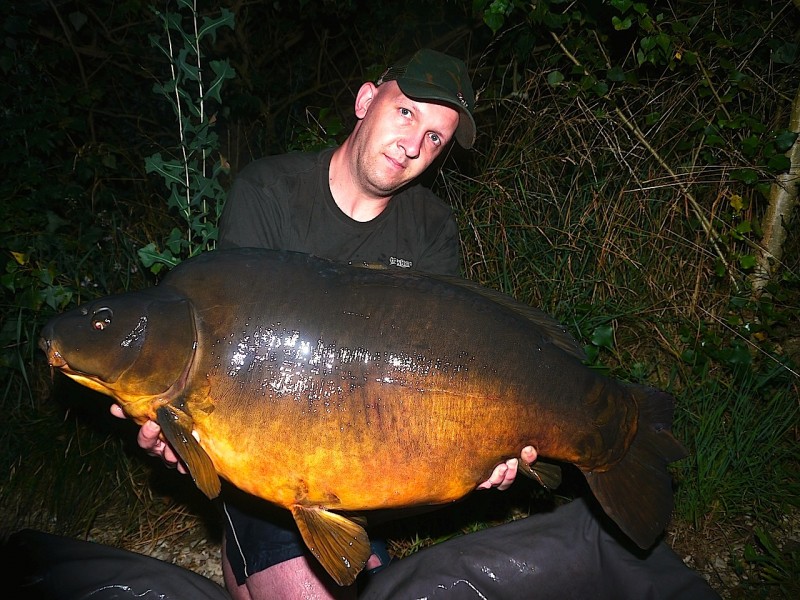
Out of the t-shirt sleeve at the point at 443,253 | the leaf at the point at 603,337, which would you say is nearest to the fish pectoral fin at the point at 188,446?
the t-shirt sleeve at the point at 443,253

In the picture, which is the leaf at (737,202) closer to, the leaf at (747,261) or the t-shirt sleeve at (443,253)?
the leaf at (747,261)

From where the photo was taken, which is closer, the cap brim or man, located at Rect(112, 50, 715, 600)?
man, located at Rect(112, 50, 715, 600)

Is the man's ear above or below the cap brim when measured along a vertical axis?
below

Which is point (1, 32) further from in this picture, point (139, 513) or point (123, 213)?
point (139, 513)

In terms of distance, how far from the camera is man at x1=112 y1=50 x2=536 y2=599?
74.2 inches

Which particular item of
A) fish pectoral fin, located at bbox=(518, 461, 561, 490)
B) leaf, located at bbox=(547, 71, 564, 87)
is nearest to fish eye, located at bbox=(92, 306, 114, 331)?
fish pectoral fin, located at bbox=(518, 461, 561, 490)

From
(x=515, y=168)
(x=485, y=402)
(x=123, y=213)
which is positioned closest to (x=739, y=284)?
(x=515, y=168)

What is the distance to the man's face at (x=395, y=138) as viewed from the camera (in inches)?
81.4

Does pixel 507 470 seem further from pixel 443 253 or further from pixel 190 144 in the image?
pixel 190 144

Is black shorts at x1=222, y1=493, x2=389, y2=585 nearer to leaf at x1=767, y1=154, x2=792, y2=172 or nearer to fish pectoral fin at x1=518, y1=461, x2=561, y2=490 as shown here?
fish pectoral fin at x1=518, y1=461, x2=561, y2=490

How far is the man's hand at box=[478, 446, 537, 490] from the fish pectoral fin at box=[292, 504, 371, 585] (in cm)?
37

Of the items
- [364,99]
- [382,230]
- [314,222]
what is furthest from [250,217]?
[364,99]

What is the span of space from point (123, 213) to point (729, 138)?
3382mm

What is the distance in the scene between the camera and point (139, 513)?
2.55 metres
